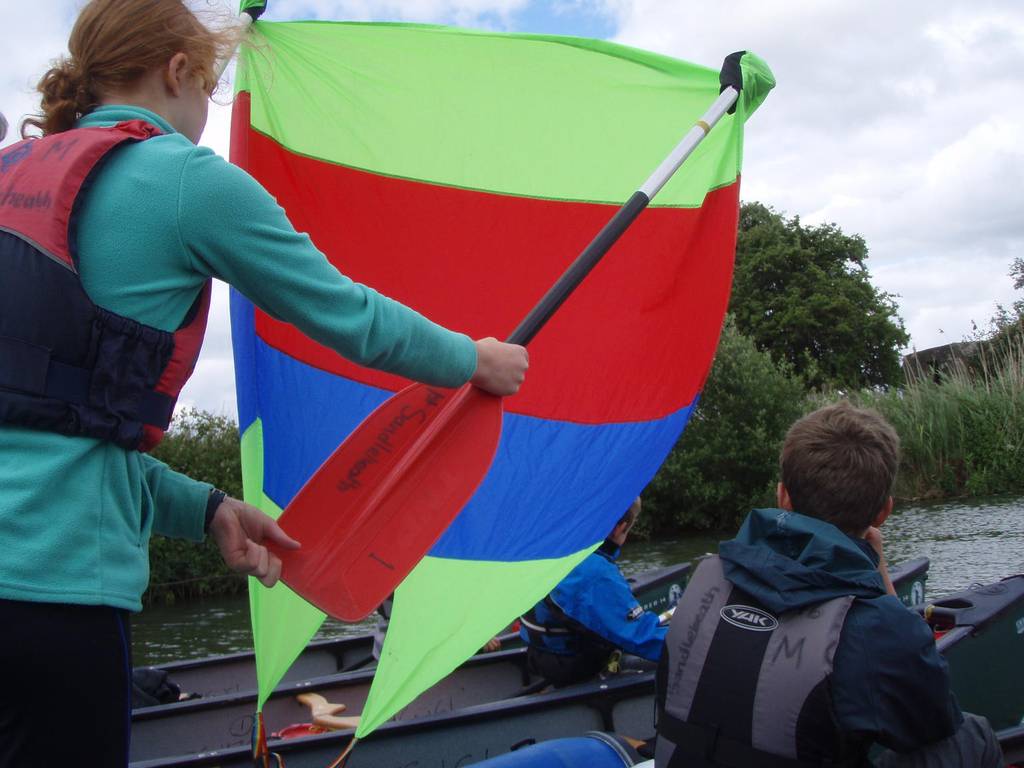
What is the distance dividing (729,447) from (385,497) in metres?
13.8

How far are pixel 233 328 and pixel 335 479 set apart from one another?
1.60m

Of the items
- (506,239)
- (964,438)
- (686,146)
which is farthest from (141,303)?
(964,438)

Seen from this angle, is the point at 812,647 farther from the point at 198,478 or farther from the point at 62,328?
the point at 198,478

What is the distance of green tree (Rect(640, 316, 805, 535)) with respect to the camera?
601 inches

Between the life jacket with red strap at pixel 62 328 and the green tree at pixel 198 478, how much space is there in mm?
10674

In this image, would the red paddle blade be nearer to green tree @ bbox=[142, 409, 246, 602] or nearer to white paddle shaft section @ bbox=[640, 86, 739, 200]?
white paddle shaft section @ bbox=[640, 86, 739, 200]

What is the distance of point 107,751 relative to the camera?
4.06 ft

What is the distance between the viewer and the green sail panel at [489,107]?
3662 millimetres

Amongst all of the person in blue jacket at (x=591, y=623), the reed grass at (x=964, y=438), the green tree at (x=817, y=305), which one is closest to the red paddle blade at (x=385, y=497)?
the person in blue jacket at (x=591, y=623)

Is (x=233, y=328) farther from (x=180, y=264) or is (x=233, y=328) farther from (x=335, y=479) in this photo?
(x=180, y=264)

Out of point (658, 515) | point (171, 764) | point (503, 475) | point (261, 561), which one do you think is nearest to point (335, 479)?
point (261, 561)

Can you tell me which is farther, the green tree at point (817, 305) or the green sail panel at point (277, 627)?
the green tree at point (817, 305)

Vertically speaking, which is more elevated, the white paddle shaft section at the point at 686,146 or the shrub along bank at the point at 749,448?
the white paddle shaft section at the point at 686,146

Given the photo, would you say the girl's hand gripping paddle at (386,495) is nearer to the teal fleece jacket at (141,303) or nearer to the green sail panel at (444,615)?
the teal fleece jacket at (141,303)
